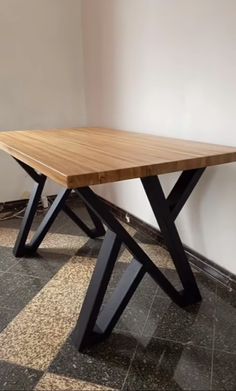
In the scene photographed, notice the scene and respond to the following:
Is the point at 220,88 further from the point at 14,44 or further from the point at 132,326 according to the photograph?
the point at 14,44

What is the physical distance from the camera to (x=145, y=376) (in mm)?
1145

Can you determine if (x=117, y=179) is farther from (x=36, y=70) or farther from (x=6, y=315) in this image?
(x=36, y=70)

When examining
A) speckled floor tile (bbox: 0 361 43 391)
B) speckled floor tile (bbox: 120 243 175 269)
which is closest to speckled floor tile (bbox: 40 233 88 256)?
speckled floor tile (bbox: 120 243 175 269)

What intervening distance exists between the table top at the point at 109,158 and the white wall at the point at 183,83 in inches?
9.3

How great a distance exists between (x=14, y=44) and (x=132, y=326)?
92.5 inches

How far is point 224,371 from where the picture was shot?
1.16 m

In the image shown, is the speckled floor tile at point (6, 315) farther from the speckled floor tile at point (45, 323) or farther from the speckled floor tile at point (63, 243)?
the speckled floor tile at point (63, 243)

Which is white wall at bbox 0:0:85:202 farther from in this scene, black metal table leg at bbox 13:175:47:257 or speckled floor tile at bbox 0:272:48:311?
speckled floor tile at bbox 0:272:48:311

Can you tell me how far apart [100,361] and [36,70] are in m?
2.36

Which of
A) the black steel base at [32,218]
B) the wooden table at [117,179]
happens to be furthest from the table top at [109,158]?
the black steel base at [32,218]

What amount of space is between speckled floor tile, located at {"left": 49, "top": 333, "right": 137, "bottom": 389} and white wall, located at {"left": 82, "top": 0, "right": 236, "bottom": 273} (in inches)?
28.1

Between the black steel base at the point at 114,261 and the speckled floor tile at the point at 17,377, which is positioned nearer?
the speckled floor tile at the point at 17,377

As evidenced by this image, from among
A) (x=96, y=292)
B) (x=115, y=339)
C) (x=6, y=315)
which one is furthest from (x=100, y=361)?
(x=6, y=315)

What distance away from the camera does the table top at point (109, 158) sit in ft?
3.16
